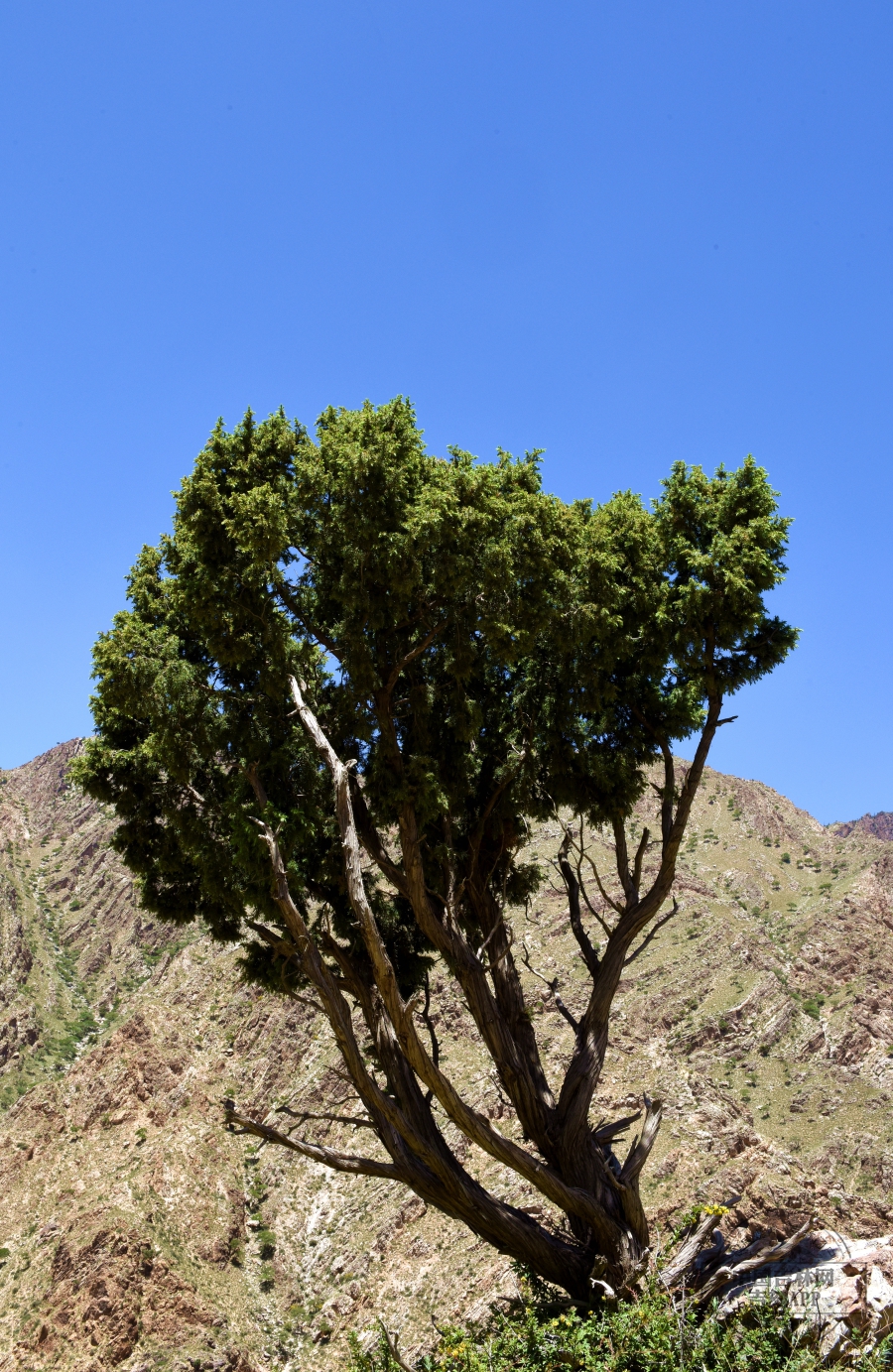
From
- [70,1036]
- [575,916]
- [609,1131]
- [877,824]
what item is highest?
[877,824]

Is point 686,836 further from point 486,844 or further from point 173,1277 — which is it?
point 486,844

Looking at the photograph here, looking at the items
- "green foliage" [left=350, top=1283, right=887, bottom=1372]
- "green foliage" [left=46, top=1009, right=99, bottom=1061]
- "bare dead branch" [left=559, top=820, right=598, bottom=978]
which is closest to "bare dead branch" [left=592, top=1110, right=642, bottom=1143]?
"bare dead branch" [left=559, top=820, right=598, bottom=978]

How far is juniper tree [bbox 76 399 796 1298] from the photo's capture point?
12.1 meters

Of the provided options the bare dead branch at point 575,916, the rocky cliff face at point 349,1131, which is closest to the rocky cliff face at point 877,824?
the rocky cliff face at point 349,1131

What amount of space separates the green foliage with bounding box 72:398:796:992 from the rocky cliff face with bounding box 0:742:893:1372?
8.89 m

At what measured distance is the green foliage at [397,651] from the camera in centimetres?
1223

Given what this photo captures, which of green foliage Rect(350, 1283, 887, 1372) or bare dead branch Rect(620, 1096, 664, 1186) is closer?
green foliage Rect(350, 1283, 887, 1372)

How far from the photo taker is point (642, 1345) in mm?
10078

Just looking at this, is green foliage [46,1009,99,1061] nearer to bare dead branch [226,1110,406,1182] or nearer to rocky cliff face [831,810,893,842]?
bare dead branch [226,1110,406,1182]

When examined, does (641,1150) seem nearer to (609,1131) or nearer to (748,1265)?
(609,1131)

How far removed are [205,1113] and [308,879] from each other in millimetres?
41830

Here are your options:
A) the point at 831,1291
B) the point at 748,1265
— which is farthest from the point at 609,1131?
the point at 831,1291

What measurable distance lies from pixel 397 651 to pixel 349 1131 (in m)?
37.8

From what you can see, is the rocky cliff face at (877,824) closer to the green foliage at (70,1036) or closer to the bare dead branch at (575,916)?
the green foliage at (70,1036)
